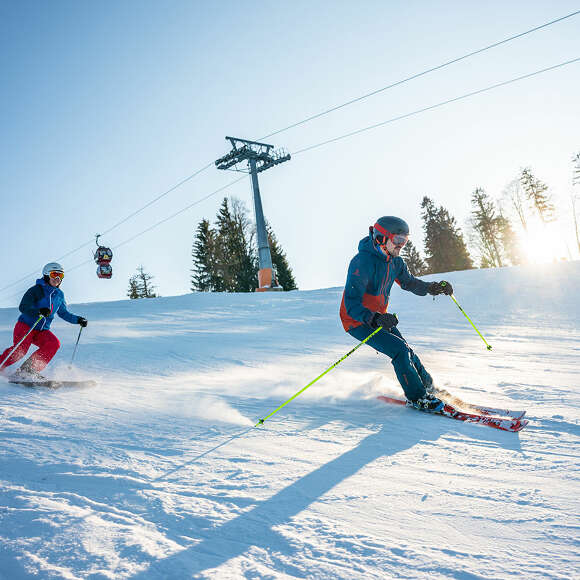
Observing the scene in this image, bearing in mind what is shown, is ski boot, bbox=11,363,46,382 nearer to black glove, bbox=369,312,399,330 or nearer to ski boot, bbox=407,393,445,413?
black glove, bbox=369,312,399,330

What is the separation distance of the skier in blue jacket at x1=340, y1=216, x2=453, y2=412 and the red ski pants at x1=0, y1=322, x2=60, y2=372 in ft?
14.4

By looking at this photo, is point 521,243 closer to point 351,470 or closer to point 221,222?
point 221,222

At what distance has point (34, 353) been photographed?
5879 millimetres

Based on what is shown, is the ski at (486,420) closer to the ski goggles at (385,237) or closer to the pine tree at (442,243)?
the ski goggles at (385,237)

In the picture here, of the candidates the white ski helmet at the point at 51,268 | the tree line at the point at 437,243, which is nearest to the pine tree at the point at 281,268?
the tree line at the point at 437,243

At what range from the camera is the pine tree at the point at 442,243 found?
44.9m

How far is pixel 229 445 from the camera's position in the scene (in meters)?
2.98

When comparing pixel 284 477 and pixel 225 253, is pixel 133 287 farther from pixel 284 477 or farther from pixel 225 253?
pixel 284 477

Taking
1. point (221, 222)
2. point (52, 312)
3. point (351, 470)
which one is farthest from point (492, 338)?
point (221, 222)

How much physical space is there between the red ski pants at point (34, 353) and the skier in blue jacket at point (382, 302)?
4.40 metres

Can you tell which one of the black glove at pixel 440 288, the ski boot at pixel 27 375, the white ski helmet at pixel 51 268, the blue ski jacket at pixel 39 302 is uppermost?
the white ski helmet at pixel 51 268

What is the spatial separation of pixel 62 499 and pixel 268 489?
105 cm

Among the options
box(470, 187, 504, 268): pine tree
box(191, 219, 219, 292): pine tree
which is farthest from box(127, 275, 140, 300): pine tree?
box(470, 187, 504, 268): pine tree

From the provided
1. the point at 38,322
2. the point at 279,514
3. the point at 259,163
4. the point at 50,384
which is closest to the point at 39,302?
the point at 38,322
